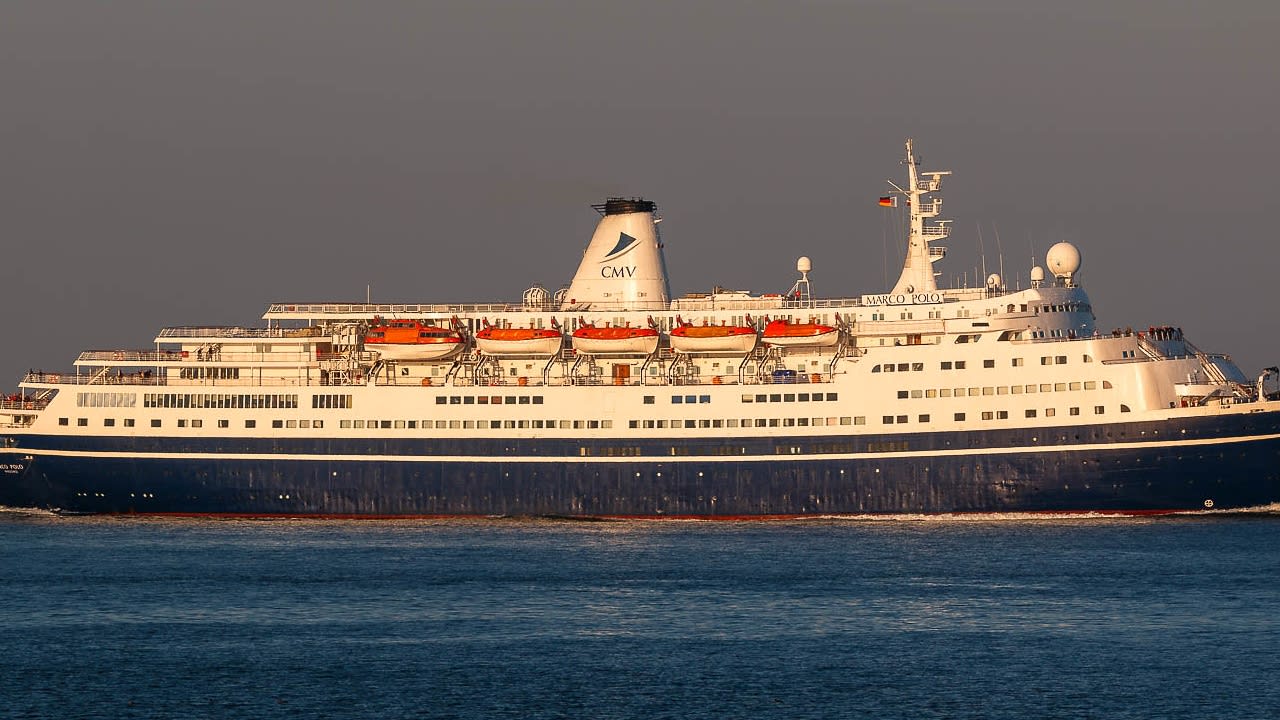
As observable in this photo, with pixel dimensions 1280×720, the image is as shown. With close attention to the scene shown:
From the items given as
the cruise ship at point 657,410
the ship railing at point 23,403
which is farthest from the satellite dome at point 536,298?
the ship railing at point 23,403

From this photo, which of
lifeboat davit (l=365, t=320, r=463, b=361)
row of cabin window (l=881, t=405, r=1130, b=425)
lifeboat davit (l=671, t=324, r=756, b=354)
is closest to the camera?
row of cabin window (l=881, t=405, r=1130, b=425)

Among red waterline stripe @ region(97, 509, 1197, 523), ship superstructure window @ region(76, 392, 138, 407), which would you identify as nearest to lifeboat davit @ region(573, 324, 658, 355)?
red waterline stripe @ region(97, 509, 1197, 523)

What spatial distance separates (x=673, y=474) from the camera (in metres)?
67.6

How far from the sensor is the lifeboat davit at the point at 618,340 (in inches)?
2785

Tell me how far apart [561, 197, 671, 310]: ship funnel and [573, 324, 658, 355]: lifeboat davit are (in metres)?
4.19

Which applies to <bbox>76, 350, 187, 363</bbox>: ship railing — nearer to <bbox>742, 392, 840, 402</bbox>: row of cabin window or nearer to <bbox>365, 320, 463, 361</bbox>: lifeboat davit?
<bbox>365, 320, 463, 361</bbox>: lifeboat davit

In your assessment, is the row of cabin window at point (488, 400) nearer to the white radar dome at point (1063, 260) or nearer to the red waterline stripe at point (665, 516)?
the red waterline stripe at point (665, 516)

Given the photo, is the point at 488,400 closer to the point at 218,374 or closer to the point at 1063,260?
the point at 218,374

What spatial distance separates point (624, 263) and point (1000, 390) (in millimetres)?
17689

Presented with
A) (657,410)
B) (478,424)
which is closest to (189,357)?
(478,424)

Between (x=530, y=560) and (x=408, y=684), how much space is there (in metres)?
17.4

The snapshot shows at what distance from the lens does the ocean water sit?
37.6 meters

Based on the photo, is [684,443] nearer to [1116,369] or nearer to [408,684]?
[1116,369]

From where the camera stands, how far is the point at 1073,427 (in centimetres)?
6384
